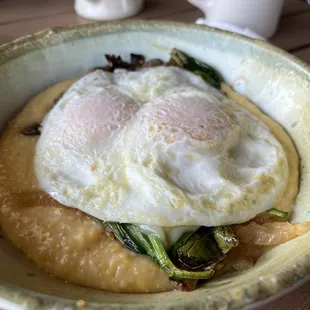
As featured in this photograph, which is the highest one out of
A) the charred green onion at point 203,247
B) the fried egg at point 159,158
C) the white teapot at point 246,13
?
the white teapot at point 246,13

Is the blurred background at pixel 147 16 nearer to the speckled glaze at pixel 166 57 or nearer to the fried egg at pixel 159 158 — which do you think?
the speckled glaze at pixel 166 57

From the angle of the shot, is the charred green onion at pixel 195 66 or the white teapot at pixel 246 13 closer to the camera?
the charred green onion at pixel 195 66

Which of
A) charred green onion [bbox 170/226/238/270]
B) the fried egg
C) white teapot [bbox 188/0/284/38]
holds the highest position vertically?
white teapot [bbox 188/0/284/38]

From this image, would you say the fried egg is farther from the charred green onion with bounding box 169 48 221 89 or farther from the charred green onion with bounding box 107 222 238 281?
the charred green onion with bounding box 169 48 221 89

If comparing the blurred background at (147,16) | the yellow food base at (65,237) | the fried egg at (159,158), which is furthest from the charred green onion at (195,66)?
the blurred background at (147,16)

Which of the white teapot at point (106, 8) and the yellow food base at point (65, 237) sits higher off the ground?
the white teapot at point (106, 8)

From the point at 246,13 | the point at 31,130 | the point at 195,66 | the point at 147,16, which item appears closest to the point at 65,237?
the point at 31,130

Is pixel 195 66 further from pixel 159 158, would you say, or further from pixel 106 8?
pixel 106 8

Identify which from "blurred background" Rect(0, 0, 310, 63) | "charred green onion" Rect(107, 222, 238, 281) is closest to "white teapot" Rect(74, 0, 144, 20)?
"blurred background" Rect(0, 0, 310, 63)
